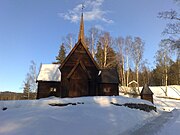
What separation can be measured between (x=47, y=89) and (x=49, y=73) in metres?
3.20

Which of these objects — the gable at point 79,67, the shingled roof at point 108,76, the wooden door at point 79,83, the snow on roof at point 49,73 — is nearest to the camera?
the gable at point 79,67

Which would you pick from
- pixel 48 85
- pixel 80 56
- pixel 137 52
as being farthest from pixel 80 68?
pixel 137 52

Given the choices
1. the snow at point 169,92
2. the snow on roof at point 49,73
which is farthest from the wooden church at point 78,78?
the snow at point 169,92

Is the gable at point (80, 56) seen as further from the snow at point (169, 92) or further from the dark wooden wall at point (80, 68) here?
the snow at point (169, 92)

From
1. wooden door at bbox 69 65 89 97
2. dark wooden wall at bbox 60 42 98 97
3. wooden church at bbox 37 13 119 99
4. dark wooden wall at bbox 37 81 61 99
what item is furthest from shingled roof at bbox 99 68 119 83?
dark wooden wall at bbox 37 81 61 99

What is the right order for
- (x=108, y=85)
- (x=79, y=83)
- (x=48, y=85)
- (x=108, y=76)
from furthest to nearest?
(x=108, y=76)
(x=108, y=85)
(x=48, y=85)
(x=79, y=83)

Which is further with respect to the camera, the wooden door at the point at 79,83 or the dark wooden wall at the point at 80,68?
the dark wooden wall at the point at 80,68

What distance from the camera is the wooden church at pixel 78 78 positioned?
26.7 metres

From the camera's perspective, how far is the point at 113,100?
20.6 m

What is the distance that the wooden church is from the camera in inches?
1051

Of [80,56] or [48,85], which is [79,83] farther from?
[48,85]

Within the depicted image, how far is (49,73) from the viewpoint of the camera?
3300cm

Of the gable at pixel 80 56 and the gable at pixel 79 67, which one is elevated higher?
the gable at pixel 80 56

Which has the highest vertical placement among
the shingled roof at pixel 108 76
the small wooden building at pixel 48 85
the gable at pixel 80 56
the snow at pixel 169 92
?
the gable at pixel 80 56
